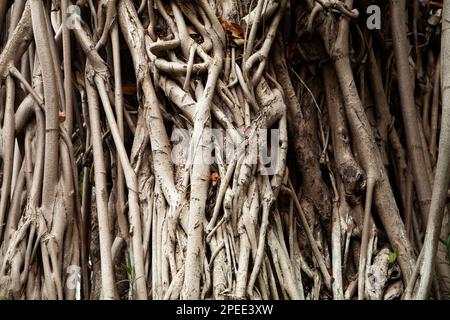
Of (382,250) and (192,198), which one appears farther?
(382,250)

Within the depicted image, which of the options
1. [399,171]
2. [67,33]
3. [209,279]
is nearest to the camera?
[209,279]

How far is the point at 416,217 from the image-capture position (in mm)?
3686

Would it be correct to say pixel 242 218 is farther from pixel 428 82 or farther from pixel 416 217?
pixel 428 82

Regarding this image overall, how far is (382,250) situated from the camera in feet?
10.8

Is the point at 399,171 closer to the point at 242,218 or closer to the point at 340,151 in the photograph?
the point at 340,151

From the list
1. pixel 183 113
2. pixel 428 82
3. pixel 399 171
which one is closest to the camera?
pixel 183 113

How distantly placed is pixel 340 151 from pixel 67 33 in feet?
4.35

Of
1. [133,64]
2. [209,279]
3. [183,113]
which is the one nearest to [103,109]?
[133,64]

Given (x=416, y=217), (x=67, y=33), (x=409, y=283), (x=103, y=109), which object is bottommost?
(x=409, y=283)

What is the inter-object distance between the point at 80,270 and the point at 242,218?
2.57 feet

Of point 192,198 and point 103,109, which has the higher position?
point 103,109

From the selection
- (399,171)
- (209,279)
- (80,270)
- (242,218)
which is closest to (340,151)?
(399,171)

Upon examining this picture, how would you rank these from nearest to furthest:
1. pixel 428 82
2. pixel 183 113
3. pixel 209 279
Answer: pixel 209 279, pixel 183 113, pixel 428 82

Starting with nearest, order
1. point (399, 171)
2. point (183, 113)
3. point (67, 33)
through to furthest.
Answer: point (183, 113), point (67, 33), point (399, 171)
